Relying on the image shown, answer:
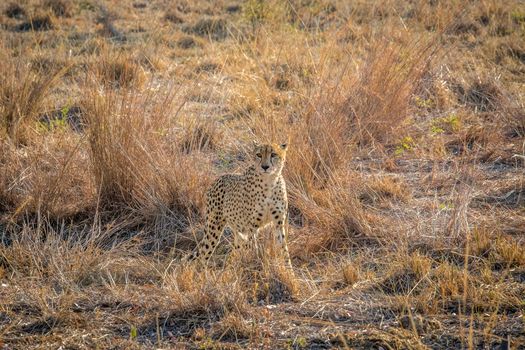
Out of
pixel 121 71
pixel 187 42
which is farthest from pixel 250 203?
pixel 187 42

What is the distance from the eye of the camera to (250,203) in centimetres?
467

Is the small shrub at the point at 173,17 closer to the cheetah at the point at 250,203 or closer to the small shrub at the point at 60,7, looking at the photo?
the small shrub at the point at 60,7

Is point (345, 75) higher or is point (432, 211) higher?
point (345, 75)

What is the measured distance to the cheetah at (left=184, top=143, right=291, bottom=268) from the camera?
460 centimetres

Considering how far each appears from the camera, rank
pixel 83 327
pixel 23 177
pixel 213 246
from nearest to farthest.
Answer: pixel 83 327 → pixel 213 246 → pixel 23 177

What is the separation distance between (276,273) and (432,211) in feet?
4.60

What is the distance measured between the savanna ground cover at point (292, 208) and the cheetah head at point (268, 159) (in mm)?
418

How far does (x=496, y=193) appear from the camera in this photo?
17.5 feet

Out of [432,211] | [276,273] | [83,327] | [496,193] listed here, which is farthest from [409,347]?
[496,193]

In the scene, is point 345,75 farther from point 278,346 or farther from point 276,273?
point 278,346

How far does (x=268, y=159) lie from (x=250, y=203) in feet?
0.98

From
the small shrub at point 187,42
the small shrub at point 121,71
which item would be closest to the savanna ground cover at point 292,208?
the small shrub at point 121,71

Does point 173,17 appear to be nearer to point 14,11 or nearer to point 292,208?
point 14,11

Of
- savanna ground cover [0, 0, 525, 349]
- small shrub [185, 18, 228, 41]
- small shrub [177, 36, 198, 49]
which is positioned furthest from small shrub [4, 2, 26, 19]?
savanna ground cover [0, 0, 525, 349]
